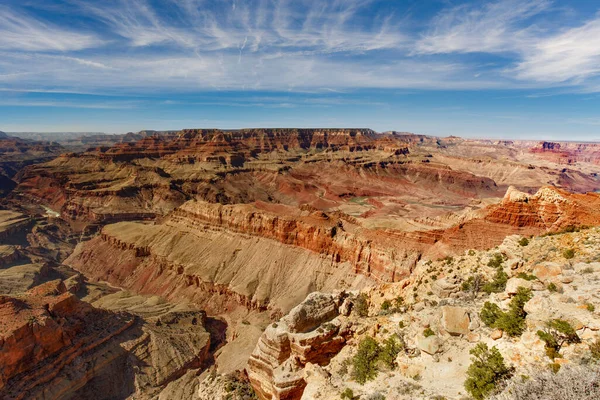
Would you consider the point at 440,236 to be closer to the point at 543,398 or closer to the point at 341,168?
the point at 543,398

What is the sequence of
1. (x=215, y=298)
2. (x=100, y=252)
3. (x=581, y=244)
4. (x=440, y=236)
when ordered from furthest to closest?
(x=100, y=252) < (x=215, y=298) < (x=440, y=236) < (x=581, y=244)

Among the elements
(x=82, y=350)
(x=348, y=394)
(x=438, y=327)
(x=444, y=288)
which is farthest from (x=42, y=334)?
(x=444, y=288)

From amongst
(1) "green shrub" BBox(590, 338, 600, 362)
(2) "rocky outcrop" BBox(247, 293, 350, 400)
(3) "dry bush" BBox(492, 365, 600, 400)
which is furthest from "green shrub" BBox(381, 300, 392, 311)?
(1) "green shrub" BBox(590, 338, 600, 362)

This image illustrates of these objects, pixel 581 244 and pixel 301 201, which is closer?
pixel 581 244

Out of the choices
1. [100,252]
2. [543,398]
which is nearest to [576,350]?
[543,398]

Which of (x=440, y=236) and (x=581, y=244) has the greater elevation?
(x=581, y=244)

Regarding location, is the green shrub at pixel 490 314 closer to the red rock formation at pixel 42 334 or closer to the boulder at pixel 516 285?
the boulder at pixel 516 285

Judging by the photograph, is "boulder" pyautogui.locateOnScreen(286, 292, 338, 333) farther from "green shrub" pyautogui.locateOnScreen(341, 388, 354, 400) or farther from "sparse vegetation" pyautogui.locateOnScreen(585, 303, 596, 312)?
"sparse vegetation" pyautogui.locateOnScreen(585, 303, 596, 312)
